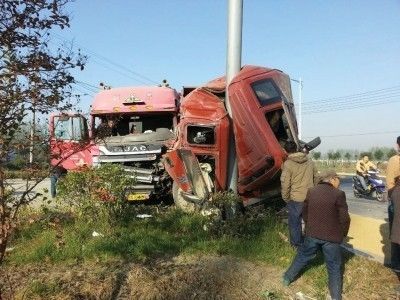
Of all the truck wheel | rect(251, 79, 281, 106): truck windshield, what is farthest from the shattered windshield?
the truck wheel

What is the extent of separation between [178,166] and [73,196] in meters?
2.48

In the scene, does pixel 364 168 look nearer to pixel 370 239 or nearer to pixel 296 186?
pixel 370 239

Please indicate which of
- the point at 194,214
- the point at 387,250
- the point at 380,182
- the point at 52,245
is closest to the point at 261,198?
the point at 194,214

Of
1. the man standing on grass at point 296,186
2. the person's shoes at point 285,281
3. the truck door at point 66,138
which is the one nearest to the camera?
the truck door at point 66,138

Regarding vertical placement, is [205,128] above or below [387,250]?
above

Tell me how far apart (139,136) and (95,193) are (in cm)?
461

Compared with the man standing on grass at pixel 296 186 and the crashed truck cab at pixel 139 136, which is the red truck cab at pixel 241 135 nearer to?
the crashed truck cab at pixel 139 136

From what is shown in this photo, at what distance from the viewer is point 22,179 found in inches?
153

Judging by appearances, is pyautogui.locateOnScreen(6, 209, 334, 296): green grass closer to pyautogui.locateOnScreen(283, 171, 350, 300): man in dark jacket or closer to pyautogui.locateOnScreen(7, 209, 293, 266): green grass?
pyautogui.locateOnScreen(7, 209, 293, 266): green grass

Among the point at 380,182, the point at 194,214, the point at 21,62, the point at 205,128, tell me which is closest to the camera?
the point at 21,62

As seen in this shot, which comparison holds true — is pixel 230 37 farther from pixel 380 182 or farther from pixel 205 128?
pixel 380 182

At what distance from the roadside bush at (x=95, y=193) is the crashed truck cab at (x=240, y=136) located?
152 centimetres

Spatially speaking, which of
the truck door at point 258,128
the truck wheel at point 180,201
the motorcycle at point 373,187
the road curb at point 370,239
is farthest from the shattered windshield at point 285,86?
the motorcycle at point 373,187

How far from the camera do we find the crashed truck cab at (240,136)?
9328 mm
